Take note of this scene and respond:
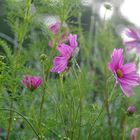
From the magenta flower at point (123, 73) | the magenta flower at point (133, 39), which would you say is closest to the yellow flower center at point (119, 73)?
the magenta flower at point (123, 73)

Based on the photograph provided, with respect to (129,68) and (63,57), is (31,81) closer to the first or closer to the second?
(63,57)

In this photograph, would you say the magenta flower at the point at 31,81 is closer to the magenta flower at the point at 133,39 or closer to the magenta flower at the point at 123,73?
the magenta flower at the point at 123,73

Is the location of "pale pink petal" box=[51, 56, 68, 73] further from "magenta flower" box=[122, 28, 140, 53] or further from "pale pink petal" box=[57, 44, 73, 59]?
"magenta flower" box=[122, 28, 140, 53]

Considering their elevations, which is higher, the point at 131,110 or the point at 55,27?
the point at 55,27

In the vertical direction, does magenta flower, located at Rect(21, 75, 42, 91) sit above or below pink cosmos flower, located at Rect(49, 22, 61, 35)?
below

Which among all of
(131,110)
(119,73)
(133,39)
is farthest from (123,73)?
(133,39)

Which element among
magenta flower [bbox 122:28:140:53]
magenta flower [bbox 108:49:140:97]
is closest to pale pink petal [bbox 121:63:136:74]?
magenta flower [bbox 108:49:140:97]

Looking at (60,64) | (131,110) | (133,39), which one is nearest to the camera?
(60,64)
